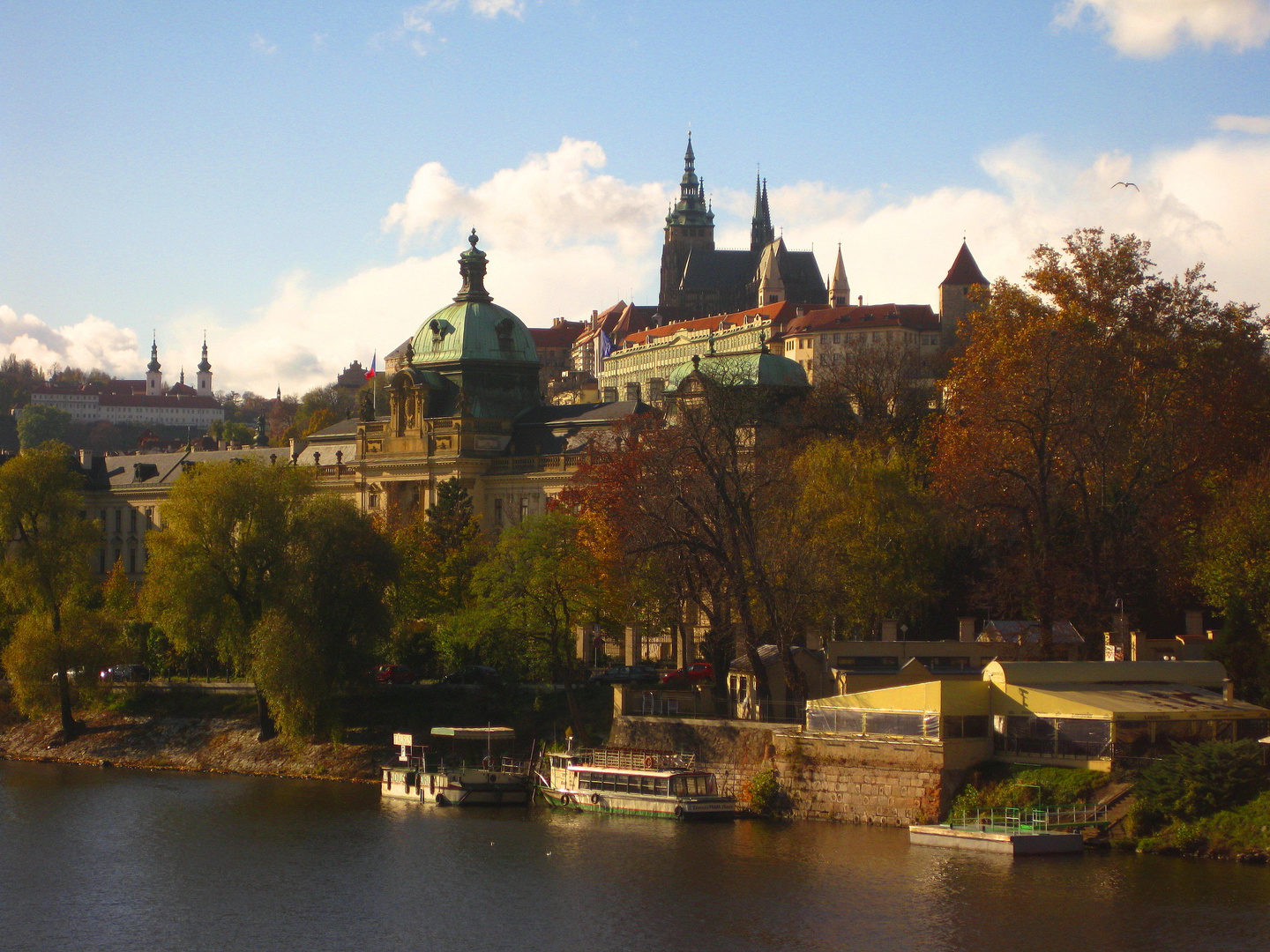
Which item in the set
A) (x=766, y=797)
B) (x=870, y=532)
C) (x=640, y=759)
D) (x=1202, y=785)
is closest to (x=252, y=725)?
(x=640, y=759)

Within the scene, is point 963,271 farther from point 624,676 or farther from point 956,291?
point 624,676

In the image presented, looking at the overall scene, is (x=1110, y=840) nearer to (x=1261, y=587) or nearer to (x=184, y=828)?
(x=1261, y=587)

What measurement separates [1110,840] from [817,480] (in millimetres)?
27579

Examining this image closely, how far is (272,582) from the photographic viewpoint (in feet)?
241

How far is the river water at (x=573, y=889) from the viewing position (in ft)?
137

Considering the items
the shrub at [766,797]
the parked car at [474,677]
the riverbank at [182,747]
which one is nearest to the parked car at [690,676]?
the parked car at [474,677]

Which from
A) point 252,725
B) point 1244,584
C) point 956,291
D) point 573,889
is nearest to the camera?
point 573,889

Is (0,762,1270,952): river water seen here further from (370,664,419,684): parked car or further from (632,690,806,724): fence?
(370,664,419,684): parked car

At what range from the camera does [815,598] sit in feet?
212

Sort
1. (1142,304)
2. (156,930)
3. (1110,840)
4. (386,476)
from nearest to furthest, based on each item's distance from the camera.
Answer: (156,930) → (1110,840) → (1142,304) → (386,476)

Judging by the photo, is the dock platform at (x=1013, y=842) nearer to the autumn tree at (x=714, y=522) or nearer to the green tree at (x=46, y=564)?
the autumn tree at (x=714, y=522)

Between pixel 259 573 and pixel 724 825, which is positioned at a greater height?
pixel 259 573

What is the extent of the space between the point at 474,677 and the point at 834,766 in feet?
74.4

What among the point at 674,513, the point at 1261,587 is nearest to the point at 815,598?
the point at 674,513
